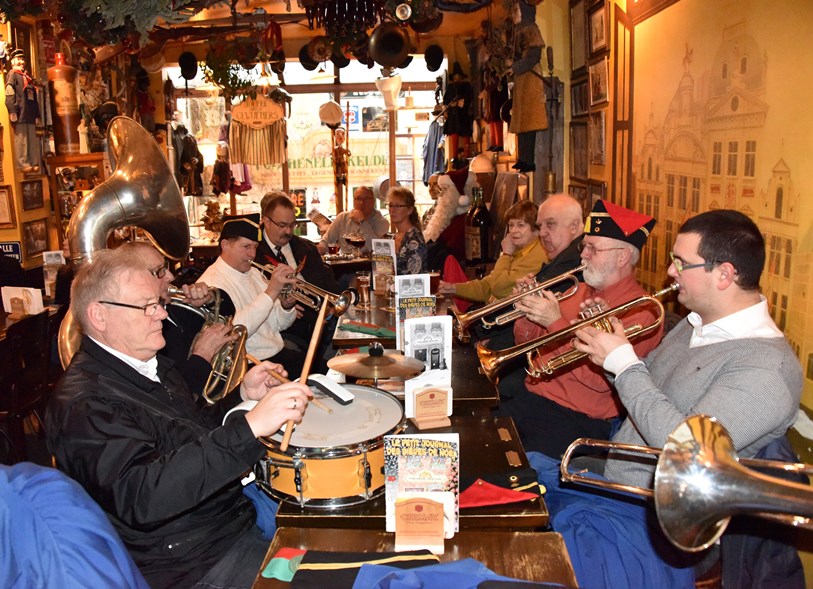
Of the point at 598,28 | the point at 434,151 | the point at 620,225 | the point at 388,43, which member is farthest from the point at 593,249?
the point at 434,151

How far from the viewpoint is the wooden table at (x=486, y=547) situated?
167 cm

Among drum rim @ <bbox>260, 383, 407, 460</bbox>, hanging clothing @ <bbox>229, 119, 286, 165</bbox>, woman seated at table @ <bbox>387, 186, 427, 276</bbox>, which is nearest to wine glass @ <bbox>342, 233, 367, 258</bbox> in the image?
woman seated at table @ <bbox>387, 186, 427, 276</bbox>

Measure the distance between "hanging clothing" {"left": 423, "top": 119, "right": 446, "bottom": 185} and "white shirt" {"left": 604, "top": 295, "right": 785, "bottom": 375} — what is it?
901 centimetres

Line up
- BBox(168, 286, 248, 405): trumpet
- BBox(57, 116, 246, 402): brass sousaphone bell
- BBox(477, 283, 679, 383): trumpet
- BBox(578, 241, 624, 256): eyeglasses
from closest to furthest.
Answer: BBox(477, 283, 679, 383): trumpet, BBox(57, 116, 246, 402): brass sousaphone bell, BBox(168, 286, 248, 405): trumpet, BBox(578, 241, 624, 256): eyeglasses

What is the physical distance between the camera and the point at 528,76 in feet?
19.9

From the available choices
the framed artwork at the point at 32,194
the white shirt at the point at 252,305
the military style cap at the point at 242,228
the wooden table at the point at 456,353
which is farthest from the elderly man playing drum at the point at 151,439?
the framed artwork at the point at 32,194

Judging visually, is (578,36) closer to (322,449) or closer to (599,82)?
(599,82)

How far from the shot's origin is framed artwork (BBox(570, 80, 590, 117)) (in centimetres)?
557

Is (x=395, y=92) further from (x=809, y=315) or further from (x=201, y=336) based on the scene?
(x=809, y=315)

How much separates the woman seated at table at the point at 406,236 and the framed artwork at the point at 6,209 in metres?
3.89

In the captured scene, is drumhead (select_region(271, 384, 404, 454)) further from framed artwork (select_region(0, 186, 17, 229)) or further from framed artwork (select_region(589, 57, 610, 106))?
framed artwork (select_region(0, 186, 17, 229))

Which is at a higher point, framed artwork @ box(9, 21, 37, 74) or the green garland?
framed artwork @ box(9, 21, 37, 74)

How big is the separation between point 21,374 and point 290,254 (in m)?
1.98

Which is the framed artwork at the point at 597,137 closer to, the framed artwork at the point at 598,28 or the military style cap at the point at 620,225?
the framed artwork at the point at 598,28
